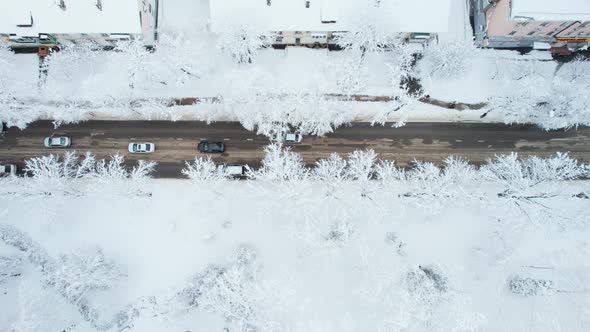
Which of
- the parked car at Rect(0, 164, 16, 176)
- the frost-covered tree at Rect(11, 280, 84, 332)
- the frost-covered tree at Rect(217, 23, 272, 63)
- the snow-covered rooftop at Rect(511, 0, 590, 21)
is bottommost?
the frost-covered tree at Rect(11, 280, 84, 332)

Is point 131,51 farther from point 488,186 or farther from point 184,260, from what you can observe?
point 488,186

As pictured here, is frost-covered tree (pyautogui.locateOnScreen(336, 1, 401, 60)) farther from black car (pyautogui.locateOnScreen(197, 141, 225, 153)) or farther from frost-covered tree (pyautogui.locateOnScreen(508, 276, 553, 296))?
frost-covered tree (pyautogui.locateOnScreen(508, 276, 553, 296))

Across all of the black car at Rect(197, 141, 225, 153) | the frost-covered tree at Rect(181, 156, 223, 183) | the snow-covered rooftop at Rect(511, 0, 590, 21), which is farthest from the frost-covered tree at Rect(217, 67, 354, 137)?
the snow-covered rooftop at Rect(511, 0, 590, 21)

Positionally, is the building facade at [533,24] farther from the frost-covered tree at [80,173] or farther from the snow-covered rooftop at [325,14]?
the frost-covered tree at [80,173]

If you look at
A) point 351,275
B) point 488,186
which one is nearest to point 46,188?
point 351,275

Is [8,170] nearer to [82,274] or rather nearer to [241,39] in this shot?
[82,274]

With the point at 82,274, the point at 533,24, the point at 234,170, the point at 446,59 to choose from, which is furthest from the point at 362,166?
the point at 82,274
